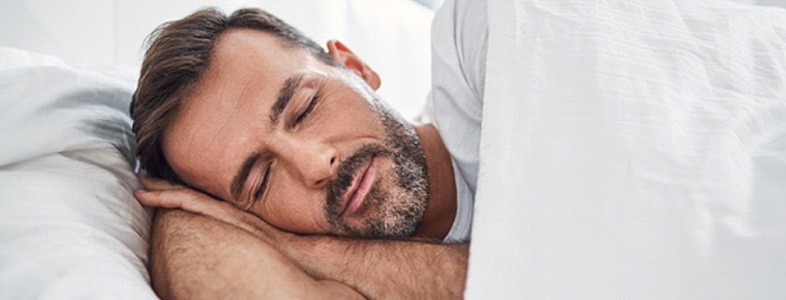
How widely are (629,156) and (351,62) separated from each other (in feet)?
2.24

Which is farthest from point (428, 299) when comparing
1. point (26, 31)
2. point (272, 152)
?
point (26, 31)

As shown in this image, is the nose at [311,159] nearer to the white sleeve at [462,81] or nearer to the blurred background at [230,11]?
the white sleeve at [462,81]

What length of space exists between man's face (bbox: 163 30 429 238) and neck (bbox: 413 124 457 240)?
0.20 feet

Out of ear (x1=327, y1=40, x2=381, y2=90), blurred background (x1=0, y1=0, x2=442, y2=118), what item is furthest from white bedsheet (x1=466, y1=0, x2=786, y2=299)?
blurred background (x1=0, y1=0, x2=442, y2=118)

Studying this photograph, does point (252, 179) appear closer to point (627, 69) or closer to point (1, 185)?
point (1, 185)

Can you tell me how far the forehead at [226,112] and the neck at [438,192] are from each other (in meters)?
0.22

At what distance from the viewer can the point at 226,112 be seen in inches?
36.3

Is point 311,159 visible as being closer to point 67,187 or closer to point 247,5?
point 67,187

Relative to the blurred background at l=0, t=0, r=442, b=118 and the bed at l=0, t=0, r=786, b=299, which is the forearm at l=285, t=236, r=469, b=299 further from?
the blurred background at l=0, t=0, r=442, b=118

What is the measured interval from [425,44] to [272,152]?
87 cm

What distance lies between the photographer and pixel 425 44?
1.68 metres

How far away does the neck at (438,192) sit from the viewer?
100 centimetres

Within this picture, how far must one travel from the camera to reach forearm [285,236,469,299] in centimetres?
75

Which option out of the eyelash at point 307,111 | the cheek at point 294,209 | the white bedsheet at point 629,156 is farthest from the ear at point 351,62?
the white bedsheet at point 629,156
